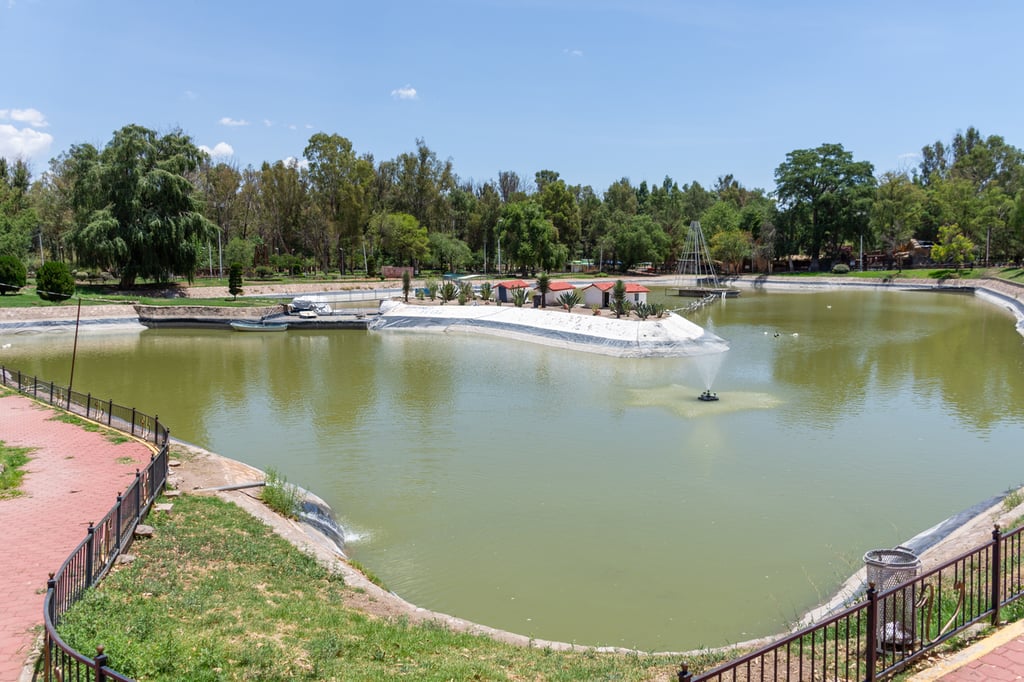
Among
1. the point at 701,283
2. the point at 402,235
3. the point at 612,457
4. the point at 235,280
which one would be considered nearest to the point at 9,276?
the point at 235,280

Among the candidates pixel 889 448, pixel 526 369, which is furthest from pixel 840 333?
pixel 889 448

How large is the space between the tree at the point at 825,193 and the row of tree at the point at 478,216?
0.54 ft

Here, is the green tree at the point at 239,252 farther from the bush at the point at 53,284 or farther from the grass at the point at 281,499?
the grass at the point at 281,499

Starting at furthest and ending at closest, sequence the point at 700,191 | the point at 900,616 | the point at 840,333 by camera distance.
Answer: the point at 700,191 → the point at 840,333 → the point at 900,616

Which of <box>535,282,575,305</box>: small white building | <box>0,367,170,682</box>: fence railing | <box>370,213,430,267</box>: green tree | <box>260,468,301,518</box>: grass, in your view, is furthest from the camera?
<box>370,213,430,267</box>: green tree

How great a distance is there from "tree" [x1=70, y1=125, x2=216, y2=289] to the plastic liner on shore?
1920cm

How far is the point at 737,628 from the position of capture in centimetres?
1052

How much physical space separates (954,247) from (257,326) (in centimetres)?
7196

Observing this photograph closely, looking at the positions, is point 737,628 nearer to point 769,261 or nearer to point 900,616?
point 900,616

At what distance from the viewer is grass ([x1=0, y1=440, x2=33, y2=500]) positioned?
44.3 ft

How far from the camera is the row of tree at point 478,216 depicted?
78625mm

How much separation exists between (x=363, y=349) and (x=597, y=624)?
107 feet

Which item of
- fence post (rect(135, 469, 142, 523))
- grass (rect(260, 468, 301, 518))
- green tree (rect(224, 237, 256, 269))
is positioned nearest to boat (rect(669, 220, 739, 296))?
green tree (rect(224, 237, 256, 269))

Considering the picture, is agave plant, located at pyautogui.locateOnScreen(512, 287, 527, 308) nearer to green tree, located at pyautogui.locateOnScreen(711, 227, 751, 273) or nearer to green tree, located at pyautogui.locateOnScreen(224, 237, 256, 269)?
green tree, located at pyautogui.locateOnScreen(224, 237, 256, 269)
